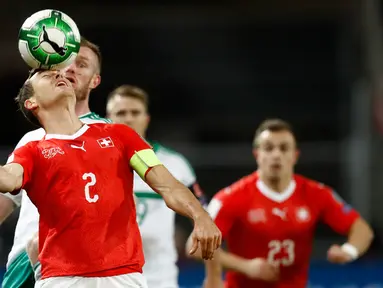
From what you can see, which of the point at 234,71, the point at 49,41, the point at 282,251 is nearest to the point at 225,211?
the point at 282,251

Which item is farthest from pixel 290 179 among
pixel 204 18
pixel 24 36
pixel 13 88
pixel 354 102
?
pixel 204 18

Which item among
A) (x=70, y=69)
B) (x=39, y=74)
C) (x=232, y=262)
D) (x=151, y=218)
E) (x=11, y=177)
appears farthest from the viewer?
(x=151, y=218)

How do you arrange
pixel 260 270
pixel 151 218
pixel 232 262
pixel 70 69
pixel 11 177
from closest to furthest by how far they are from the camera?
pixel 11 177 → pixel 70 69 → pixel 260 270 → pixel 232 262 → pixel 151 218

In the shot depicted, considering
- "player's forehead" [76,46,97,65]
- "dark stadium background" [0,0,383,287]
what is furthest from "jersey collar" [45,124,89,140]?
"dark stadium background" [0,0,383,287]

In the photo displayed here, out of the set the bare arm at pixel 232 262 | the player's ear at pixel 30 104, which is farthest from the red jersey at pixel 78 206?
the bare arm at pixel 232 262

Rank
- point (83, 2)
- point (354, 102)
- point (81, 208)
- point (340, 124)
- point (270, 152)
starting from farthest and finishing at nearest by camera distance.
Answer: point (83, 2) → point (340, 124) → point (354, 102) → point (270, 152) → point (81, 208)

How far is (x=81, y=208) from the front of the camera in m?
3.97

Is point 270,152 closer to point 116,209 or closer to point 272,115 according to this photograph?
point 116,209

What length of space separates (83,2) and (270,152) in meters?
10.2

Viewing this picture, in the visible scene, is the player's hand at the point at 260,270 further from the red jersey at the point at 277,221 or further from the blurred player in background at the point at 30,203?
the blurred player in background at the point at 30,203

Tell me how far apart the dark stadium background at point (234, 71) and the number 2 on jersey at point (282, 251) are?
5.69 m

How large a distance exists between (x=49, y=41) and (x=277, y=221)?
2.97m

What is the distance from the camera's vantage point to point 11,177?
3.84 m

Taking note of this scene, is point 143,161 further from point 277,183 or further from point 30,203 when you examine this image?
point 277,183
